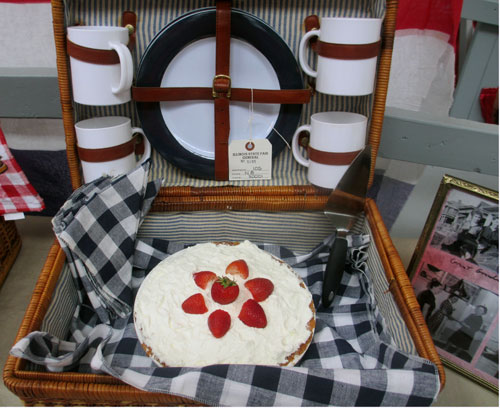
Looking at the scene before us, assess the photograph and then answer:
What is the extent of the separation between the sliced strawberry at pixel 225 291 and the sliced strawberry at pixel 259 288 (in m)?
0.03

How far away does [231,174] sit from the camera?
80 cm

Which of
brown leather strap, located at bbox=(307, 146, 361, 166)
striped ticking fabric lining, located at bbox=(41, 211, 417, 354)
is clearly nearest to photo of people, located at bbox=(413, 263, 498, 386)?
striped ticking fabric lining, located at bbox=(41, 211, 417, 354)

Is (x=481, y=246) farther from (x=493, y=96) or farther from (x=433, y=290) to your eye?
(x=493, y=96)

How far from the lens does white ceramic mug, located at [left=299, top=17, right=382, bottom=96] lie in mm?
633

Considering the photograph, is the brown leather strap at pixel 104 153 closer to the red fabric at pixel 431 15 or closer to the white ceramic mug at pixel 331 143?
the white ceramic mug at pixel 331 143

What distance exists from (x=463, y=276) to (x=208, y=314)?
428 mm

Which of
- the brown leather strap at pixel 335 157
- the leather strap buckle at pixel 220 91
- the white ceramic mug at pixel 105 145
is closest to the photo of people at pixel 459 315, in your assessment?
the brown leather strap at pixel 335 157

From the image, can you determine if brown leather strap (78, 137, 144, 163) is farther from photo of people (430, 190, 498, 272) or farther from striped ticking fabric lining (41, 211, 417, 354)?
photo of people (430, 190, 498, 272)

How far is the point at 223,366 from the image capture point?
1.48 feet

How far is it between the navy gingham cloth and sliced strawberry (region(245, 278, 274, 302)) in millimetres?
119

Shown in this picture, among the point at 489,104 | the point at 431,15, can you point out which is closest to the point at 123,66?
the point at 431,15

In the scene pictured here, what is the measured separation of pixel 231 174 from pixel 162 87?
209 millimetres

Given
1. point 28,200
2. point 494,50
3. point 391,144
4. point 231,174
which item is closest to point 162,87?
point 231,174

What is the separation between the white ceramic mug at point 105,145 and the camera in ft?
2.23
